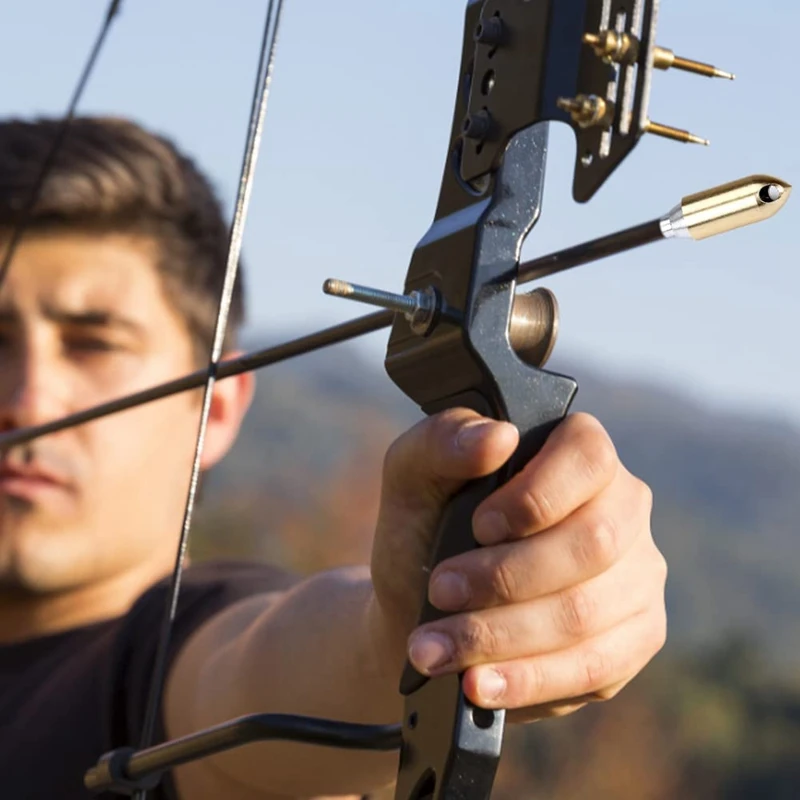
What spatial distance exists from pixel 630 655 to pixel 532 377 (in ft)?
0.57

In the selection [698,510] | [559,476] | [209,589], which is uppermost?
[559,476]

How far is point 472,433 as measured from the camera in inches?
30.0

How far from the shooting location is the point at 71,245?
6.38ft

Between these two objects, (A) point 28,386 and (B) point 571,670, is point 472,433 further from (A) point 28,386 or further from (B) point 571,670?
(A) point 28,386

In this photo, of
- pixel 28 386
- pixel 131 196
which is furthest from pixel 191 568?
pixel 131 196

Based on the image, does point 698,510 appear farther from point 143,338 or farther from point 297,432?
point 143,338

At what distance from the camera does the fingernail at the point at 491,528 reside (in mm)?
771

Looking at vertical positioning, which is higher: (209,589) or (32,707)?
(209,589)

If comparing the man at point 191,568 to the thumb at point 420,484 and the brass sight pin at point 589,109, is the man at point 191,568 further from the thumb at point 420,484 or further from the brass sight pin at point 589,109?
the brass sight pin at point 589,109

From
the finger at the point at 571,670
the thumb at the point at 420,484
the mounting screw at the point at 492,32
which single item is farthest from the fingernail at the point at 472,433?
the mounting screw at the point at 492,32

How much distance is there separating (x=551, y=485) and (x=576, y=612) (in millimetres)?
78

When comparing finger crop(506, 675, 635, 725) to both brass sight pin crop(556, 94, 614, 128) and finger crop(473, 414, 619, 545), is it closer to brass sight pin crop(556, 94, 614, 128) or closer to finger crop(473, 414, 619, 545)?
finger crop(473, 414, 619, 545)

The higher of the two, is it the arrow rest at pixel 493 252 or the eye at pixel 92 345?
the arrow rest at pixel 493 252

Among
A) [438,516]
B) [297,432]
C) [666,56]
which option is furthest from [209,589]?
[297,432]
